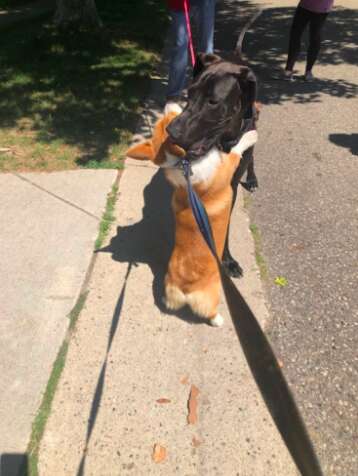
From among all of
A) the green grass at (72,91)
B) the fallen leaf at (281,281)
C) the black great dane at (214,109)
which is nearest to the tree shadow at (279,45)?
the green grass at (72,91)

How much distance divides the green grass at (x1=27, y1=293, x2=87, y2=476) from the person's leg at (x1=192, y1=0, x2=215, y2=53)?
428 cm

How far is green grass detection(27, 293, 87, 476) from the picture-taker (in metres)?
2.12

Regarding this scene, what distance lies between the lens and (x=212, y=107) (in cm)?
216

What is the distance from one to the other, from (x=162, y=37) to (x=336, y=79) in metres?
4.03

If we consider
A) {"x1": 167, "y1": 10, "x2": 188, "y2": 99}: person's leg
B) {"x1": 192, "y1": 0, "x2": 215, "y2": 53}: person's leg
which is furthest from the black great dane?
{"x1": 192, "y1": 0, "x2": 215, "y2": 53}: person's leg

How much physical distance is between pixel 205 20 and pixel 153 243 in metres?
3.41

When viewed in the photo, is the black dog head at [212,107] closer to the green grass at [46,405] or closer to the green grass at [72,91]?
the green grass at [46,405]

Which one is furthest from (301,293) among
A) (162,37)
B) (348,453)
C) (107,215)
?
(162,37)

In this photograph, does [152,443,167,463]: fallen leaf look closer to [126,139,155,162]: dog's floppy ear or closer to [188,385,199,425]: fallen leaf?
[188,385,199,425]: fallen leaf

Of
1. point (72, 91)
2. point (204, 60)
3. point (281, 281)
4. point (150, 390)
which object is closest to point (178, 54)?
point (72, 91)

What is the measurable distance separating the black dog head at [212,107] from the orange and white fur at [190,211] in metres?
0.11

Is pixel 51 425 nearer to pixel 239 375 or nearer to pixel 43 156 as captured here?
pixel 239 375

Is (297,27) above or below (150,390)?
above

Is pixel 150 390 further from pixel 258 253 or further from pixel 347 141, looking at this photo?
pixel 347 141
